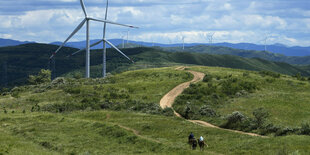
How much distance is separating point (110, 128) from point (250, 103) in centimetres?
3694

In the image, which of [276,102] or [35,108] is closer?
[276,102]

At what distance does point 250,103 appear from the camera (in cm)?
8494

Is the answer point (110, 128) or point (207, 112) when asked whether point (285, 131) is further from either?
point (110, 128)

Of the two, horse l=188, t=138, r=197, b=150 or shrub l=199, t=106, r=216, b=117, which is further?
shrub l=199, t=106, r=216, b=117

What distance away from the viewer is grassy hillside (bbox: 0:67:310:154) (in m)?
46.0

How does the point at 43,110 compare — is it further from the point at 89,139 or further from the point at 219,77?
the point at 219,77

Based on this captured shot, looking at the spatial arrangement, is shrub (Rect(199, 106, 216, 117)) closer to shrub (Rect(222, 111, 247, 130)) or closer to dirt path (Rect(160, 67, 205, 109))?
shrub (Rect(222, 111, 247, 130))

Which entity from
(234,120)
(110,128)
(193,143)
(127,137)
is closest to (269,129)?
(234,120)

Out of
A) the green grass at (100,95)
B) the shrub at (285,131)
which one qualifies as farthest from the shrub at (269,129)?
the green grass at (100,95)

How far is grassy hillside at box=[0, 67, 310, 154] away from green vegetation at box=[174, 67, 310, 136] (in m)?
5.60

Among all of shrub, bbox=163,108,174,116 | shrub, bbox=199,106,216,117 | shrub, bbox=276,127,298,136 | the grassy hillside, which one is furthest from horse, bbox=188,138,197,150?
shrub, bbox=163,108,174,116

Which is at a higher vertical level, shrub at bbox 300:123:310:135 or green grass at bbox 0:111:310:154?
shrub at bbox 300:123:310:135

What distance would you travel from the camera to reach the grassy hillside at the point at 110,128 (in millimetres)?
45987

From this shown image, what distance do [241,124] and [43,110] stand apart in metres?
45.5
